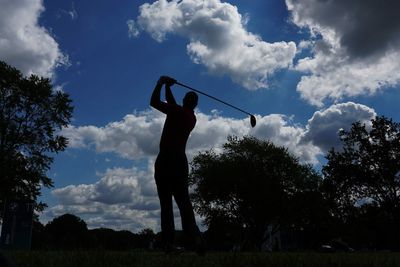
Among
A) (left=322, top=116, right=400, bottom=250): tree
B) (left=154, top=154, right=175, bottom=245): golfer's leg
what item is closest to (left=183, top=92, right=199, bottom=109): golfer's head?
(left=154, top=154, right=175, bottom=245): golfer's leg

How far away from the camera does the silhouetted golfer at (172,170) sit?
7.47m

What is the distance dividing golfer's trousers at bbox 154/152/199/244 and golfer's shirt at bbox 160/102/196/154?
0.40 ft

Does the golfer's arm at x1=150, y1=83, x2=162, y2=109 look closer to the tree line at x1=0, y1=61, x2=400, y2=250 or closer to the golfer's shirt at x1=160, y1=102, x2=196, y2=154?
the golfer's shirt at x1=160, y1=102, x2=196, y2=154

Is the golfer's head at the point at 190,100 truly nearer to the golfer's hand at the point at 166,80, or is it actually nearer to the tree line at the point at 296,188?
the golfer's hand at the point at 166,80

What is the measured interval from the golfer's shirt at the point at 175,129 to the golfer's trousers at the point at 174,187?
0.12 m

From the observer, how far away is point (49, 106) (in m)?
39.4

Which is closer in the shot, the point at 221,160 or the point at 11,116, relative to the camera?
the point at 11,116

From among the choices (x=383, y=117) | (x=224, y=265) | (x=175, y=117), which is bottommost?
(x=224, y=265)

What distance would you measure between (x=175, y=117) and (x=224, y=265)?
3369 millimetres

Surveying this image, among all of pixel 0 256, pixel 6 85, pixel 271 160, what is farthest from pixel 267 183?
pixel 0 256

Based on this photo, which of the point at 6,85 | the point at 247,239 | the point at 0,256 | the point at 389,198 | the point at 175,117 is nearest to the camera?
the point at 0,256

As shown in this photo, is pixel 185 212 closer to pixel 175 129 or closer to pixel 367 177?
pixel 175 129

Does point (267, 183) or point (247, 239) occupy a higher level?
point (267, 183)

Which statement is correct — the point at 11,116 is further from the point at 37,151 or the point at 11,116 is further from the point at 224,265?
the point at 224,265
